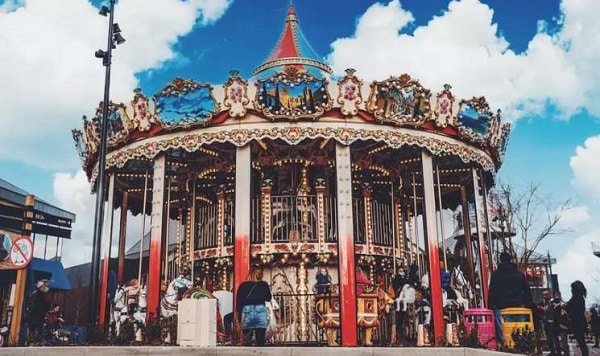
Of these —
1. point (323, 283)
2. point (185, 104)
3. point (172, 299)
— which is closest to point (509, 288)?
point (323, 283)

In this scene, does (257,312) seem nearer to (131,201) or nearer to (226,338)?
(226,338)

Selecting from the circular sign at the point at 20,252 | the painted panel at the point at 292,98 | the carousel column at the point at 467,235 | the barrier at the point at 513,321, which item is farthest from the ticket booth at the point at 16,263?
the carousel column at the point at 467,235

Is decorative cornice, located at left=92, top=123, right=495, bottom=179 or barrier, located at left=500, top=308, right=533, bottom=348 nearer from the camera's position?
barrier, located at left=500, top=308, right=533, bottom=348

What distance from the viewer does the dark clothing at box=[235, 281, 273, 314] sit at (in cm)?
1305

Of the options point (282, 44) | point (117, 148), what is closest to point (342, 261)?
point (117, 148)

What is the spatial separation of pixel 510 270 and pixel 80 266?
122ft

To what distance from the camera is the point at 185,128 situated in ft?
55.9

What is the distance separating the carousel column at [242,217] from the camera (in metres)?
15.7

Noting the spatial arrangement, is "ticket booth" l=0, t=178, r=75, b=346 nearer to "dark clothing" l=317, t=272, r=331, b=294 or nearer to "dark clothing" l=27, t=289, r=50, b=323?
"dark clothing" l=27, t=289, r=50, b=323

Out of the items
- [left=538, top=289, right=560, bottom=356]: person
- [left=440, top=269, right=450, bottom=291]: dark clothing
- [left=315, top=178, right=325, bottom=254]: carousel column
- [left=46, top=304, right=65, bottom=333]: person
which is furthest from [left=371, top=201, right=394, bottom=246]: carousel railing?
[left=46, top=304, right=65, bottom=333]: person

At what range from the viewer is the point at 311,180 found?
20.3 meters

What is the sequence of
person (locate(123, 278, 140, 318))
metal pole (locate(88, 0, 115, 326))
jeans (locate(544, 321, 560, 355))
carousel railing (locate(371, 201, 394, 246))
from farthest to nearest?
1. carousel railing (locate(371, 201, 394, 246))
2. person (locate(123, 278, 140, 318))
3. metal pole (locate(88, 0, 115, 326))
4. jeans (locate(544, 321, 560, 355))

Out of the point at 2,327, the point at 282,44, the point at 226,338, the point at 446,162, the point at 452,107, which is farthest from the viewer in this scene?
the point at 282,44

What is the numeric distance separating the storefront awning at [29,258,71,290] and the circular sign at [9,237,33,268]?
10.8m
